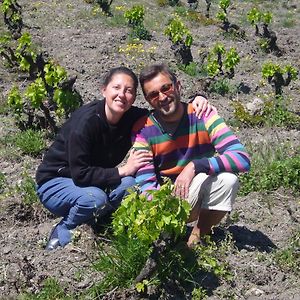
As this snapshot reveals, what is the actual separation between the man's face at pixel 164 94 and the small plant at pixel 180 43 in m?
6.78

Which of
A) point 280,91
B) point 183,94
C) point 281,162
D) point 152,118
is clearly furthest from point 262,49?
point 152,118

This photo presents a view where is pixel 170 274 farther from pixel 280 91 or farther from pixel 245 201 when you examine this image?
pixel 280 91

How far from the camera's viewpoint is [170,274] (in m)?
4.30

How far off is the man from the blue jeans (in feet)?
1.11

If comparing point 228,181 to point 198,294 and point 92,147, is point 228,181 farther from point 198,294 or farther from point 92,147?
point 92,147

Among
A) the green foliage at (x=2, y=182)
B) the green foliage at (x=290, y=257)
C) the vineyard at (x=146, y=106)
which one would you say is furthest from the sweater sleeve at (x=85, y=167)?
the green foliage at (x=2, y=182)

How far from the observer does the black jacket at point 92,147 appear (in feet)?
15.4

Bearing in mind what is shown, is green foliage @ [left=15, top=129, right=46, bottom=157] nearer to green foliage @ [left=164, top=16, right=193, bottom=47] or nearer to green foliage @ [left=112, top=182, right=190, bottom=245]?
green foliage @ [left=112, top=182, right=190, bottom=245]

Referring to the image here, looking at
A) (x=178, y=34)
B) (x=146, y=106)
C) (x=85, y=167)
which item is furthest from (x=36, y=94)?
(x=178, y=34)

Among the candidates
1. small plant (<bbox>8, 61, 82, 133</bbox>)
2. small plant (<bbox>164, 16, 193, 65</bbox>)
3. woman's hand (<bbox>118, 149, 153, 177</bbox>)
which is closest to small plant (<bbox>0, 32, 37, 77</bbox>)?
small plant (<bbox>8, 61, 82, 133</bbox>)

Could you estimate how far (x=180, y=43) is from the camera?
1176 centimetres

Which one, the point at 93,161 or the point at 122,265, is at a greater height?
the point at 93,161

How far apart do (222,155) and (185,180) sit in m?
0.33

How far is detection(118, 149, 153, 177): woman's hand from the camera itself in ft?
15.1
